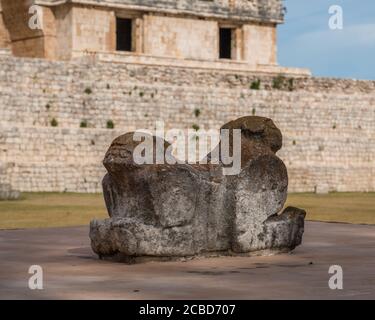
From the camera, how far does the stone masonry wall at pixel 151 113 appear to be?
31344mm

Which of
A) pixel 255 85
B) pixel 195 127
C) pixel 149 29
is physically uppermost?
pixel 149 29

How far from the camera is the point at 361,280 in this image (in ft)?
30.1

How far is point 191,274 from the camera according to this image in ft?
32.3

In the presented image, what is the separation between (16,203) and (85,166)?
727cm

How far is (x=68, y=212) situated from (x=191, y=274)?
1120 cm

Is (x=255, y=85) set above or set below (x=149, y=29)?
below

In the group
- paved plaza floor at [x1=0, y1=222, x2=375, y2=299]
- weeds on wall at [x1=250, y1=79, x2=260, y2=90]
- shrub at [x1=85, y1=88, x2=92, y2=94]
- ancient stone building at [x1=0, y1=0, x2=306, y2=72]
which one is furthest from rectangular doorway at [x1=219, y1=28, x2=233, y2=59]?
paved plaza floor at [x1=0, y1=222, x2=375, y2=299]

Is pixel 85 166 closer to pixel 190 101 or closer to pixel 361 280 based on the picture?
pixel 190 101

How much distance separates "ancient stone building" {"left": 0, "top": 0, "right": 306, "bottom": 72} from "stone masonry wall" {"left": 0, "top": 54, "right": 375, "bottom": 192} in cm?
236

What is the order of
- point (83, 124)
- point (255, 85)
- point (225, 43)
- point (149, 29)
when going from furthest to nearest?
point (225, 43) < point (149, 29) < point (255, 85) < point (83, 124)

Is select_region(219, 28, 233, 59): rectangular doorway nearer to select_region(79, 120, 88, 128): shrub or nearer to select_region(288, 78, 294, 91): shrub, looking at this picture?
select_region(288, 78, 294, 91): shrub

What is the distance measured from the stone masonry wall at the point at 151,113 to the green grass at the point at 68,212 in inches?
136

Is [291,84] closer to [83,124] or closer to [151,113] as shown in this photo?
[151,113]

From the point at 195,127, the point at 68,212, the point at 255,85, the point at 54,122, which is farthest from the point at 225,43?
the point at 68,212
